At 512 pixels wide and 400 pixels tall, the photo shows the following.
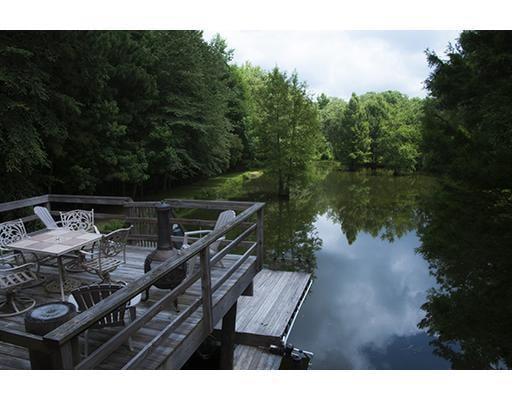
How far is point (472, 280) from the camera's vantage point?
10180 mm

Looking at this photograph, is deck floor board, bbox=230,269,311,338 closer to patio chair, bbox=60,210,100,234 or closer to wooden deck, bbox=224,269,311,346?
wooden deck, bbox=224,269,311,346

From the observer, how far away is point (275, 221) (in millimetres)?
17375

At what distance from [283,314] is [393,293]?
166 inches

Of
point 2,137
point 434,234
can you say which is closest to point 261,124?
point 434,234

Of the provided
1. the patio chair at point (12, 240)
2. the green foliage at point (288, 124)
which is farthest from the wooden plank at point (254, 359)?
the green foliage at point (288, 124)

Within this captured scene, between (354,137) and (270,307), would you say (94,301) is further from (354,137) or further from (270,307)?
(354,137)

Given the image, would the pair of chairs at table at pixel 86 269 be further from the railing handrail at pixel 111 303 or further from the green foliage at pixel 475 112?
the green foliage at pixel 475 112

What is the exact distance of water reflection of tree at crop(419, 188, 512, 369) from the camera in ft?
24.6

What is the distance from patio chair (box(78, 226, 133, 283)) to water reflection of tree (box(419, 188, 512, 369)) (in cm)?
646

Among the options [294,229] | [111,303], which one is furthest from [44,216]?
[294,229]

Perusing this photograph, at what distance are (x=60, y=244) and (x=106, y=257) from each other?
1.75 feet

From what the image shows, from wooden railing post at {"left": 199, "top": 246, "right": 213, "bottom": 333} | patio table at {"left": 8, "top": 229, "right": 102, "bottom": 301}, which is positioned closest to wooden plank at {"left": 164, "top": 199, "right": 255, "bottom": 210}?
patio table at {"left": 8, "top": 229, "right": 102, "bottom": 301}
